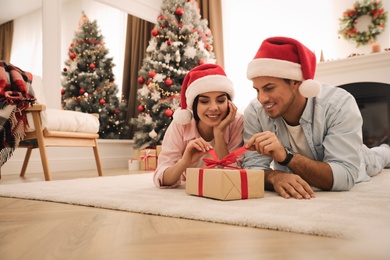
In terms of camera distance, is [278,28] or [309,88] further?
[278,28]

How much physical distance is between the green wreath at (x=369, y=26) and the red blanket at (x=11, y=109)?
133 inches

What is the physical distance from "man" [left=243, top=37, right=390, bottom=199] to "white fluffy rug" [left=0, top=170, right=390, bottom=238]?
0.08 m

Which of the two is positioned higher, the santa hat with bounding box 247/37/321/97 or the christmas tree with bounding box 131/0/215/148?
the christmas tree with bounding box 131/0/215/148

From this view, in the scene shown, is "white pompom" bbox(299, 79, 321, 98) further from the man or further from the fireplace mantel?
the fireplace mantel

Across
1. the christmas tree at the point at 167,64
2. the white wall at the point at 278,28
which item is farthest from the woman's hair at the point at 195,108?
the white wall at the point at 278,28

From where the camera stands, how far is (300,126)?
1.53 metres

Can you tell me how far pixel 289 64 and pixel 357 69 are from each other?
2743mm

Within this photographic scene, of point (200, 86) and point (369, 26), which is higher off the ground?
point (369, 26)

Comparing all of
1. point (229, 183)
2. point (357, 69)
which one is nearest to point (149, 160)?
point (357, 69)

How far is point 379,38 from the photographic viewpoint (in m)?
3.76

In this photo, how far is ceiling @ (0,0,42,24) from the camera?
11.6 ft

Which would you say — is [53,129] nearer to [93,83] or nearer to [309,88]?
[309,88]

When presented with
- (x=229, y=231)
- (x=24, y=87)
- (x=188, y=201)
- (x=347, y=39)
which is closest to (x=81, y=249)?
(x=229, y=231)

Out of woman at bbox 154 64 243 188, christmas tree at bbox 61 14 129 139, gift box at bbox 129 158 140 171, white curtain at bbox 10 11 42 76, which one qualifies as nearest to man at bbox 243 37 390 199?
woman at bbox 154 64 243 188
